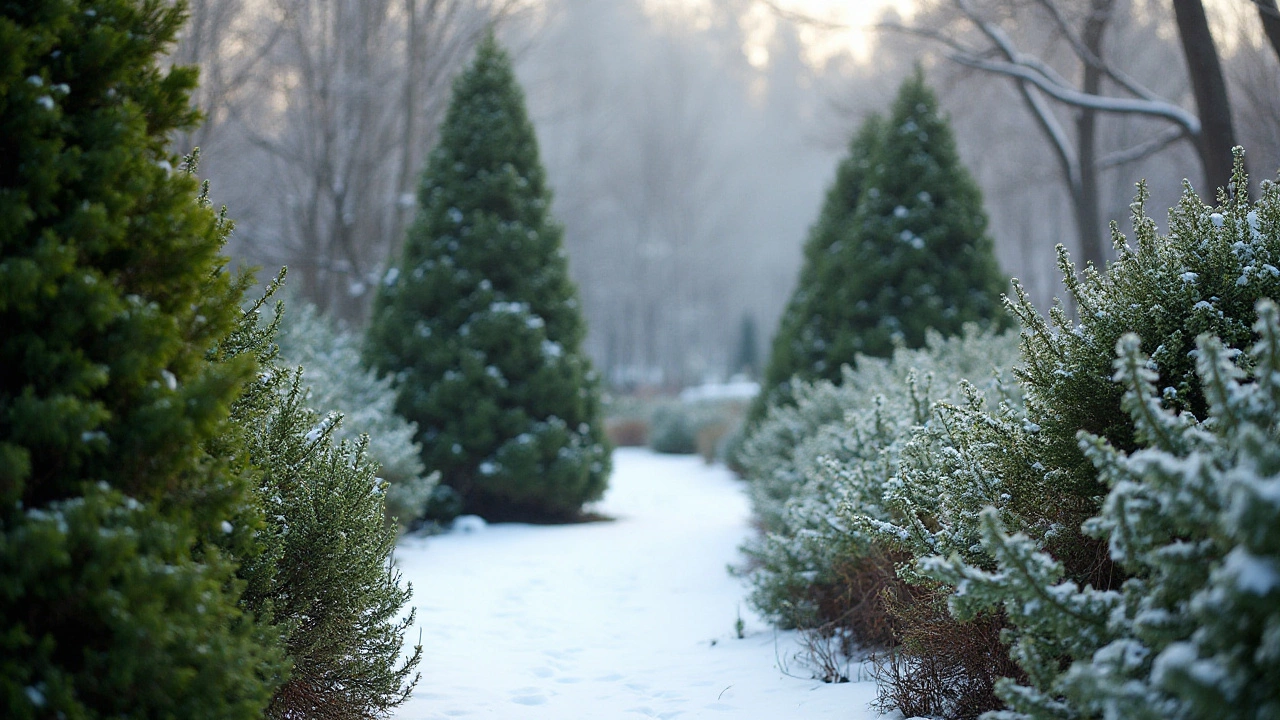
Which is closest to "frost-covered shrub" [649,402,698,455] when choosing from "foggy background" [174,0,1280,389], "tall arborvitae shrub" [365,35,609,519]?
"foggy background" [174,0,1280,389]

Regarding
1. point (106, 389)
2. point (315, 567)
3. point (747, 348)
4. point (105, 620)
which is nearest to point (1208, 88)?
point (315, 567)

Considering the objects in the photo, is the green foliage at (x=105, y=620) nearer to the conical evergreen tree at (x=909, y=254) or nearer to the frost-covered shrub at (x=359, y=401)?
the frost-covered shrub at (x=359, y=401)

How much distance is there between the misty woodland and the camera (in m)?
1.87

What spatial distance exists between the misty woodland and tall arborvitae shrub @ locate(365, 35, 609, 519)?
0.13ft

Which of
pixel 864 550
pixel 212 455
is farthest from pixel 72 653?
pixel 864 550

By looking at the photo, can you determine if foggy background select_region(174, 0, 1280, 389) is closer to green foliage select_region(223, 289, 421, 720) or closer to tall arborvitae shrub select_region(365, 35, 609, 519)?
green foliage select_region(223, 289, 421, 720)

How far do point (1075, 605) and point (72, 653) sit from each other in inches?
91.5

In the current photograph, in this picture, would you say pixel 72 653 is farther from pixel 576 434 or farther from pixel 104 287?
pixel 576 434

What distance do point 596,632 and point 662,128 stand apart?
1242 inches

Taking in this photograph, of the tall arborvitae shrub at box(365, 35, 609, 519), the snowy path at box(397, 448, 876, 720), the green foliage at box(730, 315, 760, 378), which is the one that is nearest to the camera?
the snowy path at box(397, 448, 876, 720)

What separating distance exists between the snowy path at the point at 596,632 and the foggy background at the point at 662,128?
2339 millimetres

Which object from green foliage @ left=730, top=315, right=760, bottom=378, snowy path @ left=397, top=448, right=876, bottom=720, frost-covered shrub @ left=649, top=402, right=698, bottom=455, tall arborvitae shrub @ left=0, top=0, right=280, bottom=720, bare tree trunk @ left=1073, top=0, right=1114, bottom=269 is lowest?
snowy path @ left=397, top=448, right=876, bottom=720

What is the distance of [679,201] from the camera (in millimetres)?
34969

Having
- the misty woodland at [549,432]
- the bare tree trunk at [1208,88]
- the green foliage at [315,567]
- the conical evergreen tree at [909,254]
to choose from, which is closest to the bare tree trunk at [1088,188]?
the misty woodland at [549,432]
